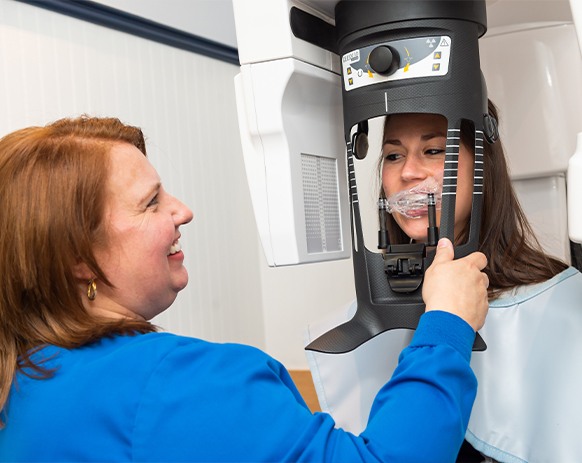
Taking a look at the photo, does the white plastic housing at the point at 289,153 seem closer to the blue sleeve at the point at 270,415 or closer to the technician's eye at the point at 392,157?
the technician's eye at the point at 392,157

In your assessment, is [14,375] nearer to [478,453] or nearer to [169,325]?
[478,453]

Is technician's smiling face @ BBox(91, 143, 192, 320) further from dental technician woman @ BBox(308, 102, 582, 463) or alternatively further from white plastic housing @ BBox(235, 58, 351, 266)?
dental technician woman @ BBox(308, 102, 582, 463)

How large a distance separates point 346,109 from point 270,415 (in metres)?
0.57

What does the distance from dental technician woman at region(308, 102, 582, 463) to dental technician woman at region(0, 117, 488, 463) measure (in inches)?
9.9

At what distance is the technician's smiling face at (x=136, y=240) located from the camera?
1.08 metres

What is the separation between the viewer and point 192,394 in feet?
3.04

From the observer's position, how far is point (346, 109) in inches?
50.6

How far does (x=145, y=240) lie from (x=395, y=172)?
568mm

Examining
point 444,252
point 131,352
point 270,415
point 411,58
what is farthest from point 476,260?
point 131,352

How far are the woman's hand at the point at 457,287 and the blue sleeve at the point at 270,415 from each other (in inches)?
3.1

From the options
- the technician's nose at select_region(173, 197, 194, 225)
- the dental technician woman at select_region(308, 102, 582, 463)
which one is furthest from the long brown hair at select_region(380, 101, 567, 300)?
the technician's nose at select_region(173, 197, 194, 225)

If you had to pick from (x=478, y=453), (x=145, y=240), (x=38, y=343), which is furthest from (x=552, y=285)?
(x=38, y=343)

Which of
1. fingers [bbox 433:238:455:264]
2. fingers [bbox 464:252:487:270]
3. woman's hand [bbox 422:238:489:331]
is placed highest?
fingers [bbox 433:238:455:264]

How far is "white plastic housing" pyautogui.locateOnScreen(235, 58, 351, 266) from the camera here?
1329 millimetres
